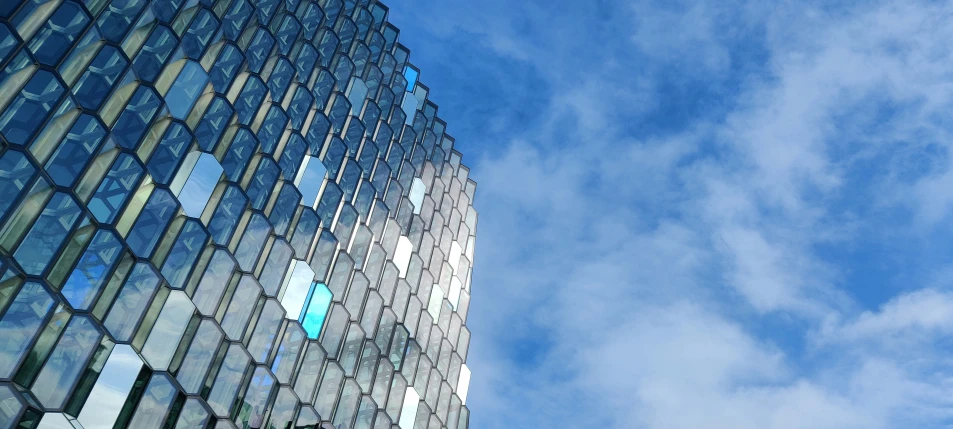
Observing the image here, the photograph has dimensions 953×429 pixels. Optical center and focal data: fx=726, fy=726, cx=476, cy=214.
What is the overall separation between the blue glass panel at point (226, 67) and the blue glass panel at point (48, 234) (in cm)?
910

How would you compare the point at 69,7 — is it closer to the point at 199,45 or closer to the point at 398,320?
the point at 199,45

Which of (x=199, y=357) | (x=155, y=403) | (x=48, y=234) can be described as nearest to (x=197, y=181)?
(x=199, y=357)

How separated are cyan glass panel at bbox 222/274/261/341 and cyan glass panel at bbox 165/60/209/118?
594 cm

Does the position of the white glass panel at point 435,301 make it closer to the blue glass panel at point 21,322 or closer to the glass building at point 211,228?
the glass building at point 211,228

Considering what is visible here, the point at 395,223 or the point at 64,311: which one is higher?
the point at 395,223

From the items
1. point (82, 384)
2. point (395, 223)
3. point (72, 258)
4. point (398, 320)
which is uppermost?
point (395, 223)

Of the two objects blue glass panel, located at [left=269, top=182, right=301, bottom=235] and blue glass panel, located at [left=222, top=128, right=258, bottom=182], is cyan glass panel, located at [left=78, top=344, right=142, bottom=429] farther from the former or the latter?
blue glass panel, located at [left=269, top=182, right=301, bottom=235]

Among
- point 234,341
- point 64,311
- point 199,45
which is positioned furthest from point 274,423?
point 199,45

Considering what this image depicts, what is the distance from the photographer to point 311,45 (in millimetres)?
33438

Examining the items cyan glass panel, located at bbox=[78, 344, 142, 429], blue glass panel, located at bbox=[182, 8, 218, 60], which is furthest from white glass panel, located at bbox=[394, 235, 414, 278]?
cyan glass panel, located at bbox=[78, 344, 142, 429]

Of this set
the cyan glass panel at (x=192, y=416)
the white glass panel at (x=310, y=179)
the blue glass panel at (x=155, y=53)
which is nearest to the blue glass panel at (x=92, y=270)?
the cyan glass panel at (x=192, y=416)

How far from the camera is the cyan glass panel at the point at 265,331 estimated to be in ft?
82.5

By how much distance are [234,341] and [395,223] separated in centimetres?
1527

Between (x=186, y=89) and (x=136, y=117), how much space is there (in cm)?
315
